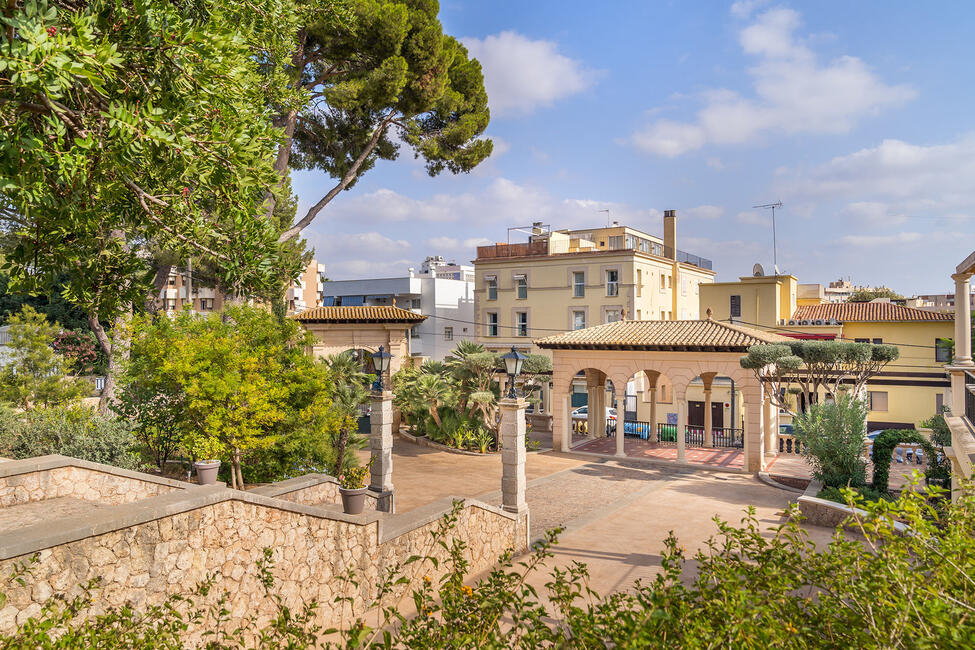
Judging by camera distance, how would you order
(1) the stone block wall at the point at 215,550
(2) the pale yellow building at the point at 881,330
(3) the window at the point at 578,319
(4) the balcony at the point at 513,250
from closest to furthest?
(1) the stone block wall at the point at 215,550 < (2) the pale yellow building at the point at 881,330 < (3) the window at the point at 578,319 < (4) the balcony at the point at 513,250

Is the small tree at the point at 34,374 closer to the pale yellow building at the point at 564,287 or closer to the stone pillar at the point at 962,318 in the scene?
the stone pillar at the point at 962,318

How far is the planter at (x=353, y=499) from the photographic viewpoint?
9.82 meters

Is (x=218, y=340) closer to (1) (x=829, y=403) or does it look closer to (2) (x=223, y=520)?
(2) (x=223, y=520)

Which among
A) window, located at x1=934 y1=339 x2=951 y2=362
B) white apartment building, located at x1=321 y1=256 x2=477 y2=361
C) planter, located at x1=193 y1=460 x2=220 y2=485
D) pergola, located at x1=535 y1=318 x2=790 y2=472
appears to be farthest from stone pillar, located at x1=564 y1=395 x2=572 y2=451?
window, located at x1=934 y1=339 x2=951 y2=362

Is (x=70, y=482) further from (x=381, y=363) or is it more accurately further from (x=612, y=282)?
(x=612, y=282)

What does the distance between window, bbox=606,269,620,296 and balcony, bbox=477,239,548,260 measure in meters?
4.78

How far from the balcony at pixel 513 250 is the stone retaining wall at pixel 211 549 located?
33090 millimetres

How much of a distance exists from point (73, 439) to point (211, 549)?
7966 mm

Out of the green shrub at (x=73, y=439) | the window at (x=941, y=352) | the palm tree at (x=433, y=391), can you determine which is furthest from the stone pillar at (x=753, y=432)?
the window at (x=941, y=352)

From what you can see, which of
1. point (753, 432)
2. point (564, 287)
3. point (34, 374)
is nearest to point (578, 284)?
point (564, 287)

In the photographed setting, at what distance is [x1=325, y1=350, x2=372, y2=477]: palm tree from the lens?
15.5 metres

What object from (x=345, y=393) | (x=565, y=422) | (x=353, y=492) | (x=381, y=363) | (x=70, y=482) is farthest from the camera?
(x=565, y=422)

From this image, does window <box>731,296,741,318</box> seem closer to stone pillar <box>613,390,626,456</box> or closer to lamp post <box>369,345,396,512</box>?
stone pillar <box>613,390,626,456</box>

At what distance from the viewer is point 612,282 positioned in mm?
39812
